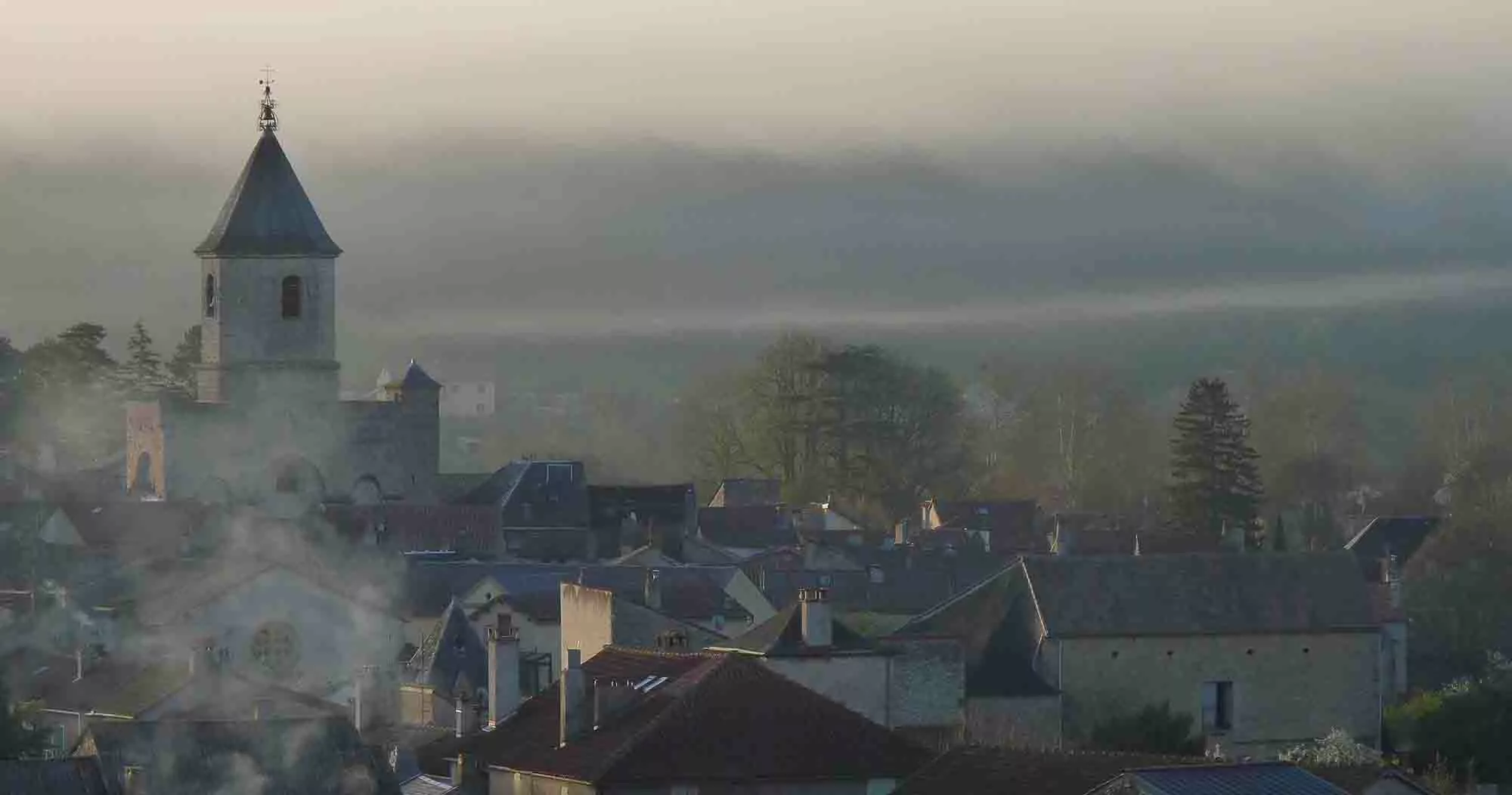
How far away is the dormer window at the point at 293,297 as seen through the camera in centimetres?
9356

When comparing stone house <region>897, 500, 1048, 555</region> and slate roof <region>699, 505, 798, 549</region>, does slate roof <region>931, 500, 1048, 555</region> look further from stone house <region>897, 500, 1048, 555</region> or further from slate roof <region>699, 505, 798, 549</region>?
slate roof <region>699, 505, 798, 549</region>

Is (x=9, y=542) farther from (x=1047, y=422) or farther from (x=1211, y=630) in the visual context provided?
(x=1047, y=422)

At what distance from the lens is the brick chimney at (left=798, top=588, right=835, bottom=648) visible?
51.2 metres

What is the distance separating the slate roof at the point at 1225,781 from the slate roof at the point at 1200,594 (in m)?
24.1

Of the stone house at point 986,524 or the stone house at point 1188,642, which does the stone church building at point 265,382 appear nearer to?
the stone house at point 986,524

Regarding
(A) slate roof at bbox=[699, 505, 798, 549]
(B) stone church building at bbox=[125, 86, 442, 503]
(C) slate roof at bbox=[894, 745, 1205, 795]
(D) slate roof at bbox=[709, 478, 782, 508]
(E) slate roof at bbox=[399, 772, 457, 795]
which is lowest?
(E) slate roof at bbox=[399, 772, 457, 795]

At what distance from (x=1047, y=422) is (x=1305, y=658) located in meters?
65.2

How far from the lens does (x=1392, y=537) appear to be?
9650 centimetres

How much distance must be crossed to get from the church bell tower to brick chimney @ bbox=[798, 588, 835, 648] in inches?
1691

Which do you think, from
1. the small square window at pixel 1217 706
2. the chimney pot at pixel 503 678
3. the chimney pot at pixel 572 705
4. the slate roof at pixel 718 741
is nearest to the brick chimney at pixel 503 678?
the chimney pot at pixel 503 678

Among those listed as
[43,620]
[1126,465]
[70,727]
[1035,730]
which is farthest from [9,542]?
[1126,465]

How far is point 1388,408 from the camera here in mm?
126312

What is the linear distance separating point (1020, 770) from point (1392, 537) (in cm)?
5699

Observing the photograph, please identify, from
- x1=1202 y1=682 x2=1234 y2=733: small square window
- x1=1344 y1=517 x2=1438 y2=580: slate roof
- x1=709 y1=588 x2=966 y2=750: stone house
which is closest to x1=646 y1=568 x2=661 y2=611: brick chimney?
x1=1202 y1=682 x2=1234 y2=733: small square window
